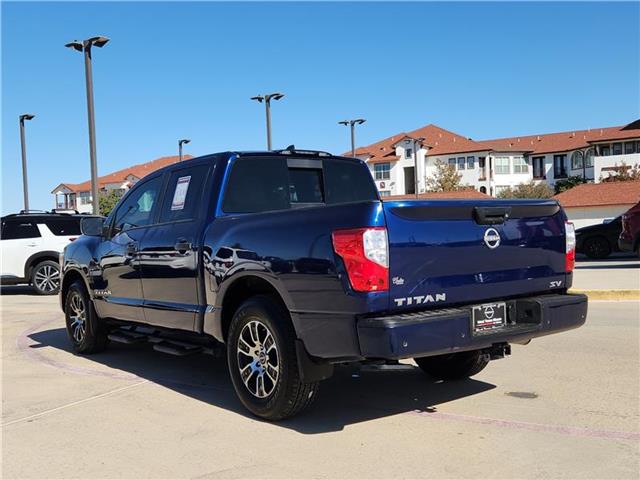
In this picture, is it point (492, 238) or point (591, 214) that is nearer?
point (492, 238)

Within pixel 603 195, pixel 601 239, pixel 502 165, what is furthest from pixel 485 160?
pixel 601 239

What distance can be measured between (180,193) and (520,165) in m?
77.4

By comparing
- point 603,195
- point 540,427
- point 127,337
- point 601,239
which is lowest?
point 540,427

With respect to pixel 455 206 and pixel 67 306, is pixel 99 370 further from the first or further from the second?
pixel 455 206

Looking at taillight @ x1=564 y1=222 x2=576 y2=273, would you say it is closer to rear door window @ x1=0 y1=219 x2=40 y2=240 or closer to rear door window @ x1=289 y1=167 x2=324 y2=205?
rear door window @ x1=289 y1=167 x2=324 y2=205

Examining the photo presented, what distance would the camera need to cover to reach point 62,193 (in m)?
96.3

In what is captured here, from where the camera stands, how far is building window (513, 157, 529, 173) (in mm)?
77562

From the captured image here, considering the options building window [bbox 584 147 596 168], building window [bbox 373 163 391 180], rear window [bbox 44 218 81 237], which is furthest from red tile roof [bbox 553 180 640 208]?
building window [bbox 373 163 391 180]

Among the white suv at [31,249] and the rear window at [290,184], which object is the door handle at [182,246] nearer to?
the rear window at [290,184]

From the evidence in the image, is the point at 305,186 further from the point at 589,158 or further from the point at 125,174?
the point at 125,174

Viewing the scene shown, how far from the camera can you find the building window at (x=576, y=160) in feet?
240

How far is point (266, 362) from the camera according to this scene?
15.1 feet

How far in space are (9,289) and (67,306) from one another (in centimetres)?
1047

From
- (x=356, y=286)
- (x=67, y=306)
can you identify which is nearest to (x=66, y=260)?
(x=67, y=306)
